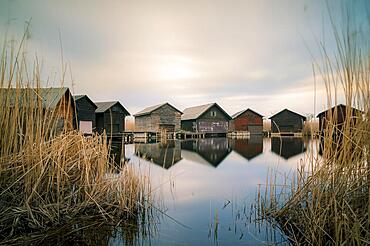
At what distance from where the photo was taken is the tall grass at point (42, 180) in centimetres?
281

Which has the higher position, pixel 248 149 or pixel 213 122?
pixel 213 122

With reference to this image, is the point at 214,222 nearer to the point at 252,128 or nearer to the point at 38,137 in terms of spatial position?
the point at 38,137

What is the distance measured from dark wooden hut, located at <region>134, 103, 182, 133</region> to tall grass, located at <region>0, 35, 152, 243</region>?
28.2m

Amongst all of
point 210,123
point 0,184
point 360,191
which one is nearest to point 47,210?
point 0,184

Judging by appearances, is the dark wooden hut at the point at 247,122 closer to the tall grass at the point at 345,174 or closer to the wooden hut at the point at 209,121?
the wooden hut at the point at 209,121

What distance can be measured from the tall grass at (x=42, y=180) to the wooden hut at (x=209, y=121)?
31.6 m

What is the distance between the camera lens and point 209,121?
36.6 meters

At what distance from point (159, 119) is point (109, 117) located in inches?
288

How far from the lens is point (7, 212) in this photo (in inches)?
106

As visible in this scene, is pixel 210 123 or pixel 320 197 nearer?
pixel 320 197

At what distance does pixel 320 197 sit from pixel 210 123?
3430cm

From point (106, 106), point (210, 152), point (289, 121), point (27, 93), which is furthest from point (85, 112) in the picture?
point (289, 121)

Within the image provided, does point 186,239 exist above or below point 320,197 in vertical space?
below

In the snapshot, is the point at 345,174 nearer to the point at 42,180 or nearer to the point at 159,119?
the point at 42,180
